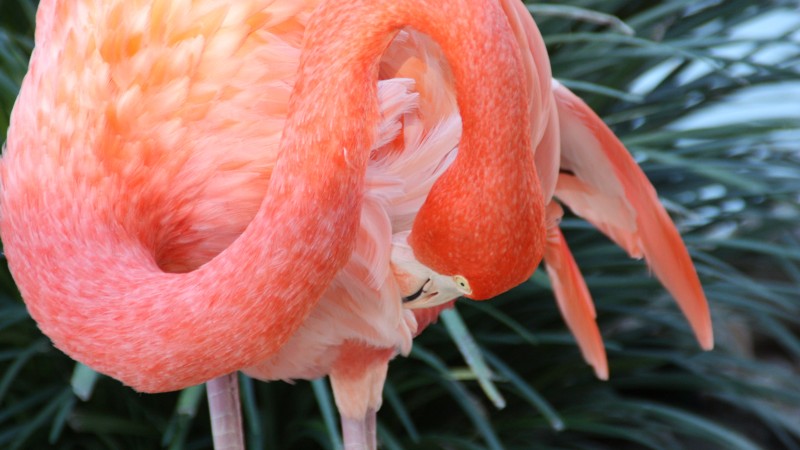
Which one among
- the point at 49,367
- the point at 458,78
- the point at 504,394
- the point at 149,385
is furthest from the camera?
the point at 504,394

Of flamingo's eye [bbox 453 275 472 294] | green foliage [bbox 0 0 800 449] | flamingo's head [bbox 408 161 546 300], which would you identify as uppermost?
flamingo's head [bbox 408 161 546 300]

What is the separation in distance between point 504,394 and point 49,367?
1.06 metres

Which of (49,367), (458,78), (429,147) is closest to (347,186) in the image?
(458,78)

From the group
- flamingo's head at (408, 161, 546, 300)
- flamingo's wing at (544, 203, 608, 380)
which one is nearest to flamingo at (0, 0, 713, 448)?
flamingo's head at (408, 161, 546, 300)

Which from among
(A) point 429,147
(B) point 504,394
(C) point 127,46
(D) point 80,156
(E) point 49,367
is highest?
(C) point 127,46

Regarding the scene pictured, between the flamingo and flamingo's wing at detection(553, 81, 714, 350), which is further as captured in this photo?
flamingo's wing at detection(553, 81, 714, 350)

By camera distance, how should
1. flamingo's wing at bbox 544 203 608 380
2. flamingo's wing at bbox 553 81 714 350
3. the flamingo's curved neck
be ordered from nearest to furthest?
the flamingo's curved neck
flamingo's wing at bbox 553 81 714 350
flamingo's wing at bbox 544 203 608 380

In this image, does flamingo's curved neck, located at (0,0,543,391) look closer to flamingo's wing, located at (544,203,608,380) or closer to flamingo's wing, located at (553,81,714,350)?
flamingo's wing, located at (553,81,714,350)

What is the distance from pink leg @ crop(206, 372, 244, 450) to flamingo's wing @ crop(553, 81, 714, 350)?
703mm

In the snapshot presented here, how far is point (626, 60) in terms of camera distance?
2.45 metres

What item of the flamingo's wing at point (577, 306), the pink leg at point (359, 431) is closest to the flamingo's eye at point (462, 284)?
the pink leg at point (359, 431)

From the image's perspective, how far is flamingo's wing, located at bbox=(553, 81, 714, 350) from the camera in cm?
172

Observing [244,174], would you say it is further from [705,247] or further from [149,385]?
[705,247]

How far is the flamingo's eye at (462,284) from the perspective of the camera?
3.72 feet
